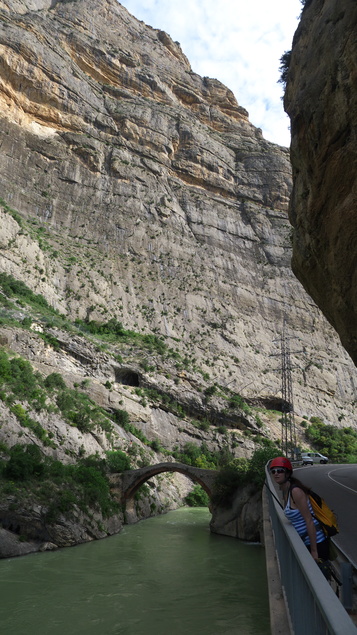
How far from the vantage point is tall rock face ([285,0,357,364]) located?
9898mm

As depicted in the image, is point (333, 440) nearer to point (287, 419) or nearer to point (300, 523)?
point (287, 419)

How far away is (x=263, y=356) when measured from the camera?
202 ft

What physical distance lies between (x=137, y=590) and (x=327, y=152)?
15.4 meters

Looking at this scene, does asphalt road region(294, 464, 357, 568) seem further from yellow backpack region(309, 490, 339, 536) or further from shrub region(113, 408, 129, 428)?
shrub region(113, 408, 129, 428)

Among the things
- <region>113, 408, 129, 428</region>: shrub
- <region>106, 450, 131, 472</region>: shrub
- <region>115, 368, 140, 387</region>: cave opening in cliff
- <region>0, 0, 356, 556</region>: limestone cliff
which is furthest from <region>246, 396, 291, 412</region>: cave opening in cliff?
<region>106, 450, 131, 472</region>: shrub

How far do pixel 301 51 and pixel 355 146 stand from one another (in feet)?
17.3

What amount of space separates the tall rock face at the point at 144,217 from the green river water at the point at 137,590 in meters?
22.9

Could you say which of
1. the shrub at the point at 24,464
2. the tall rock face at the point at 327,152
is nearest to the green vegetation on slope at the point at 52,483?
the shrub at the point at 24,464

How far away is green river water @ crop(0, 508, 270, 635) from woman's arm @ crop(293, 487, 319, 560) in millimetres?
9815

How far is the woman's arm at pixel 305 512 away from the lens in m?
Result: 4.05

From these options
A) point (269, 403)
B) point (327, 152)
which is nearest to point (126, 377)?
point (269, 403)

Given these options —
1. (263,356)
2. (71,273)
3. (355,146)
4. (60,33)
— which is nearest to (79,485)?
(355,146)

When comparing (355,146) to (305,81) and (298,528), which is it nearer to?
(305,81)

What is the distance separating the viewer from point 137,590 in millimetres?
15406
